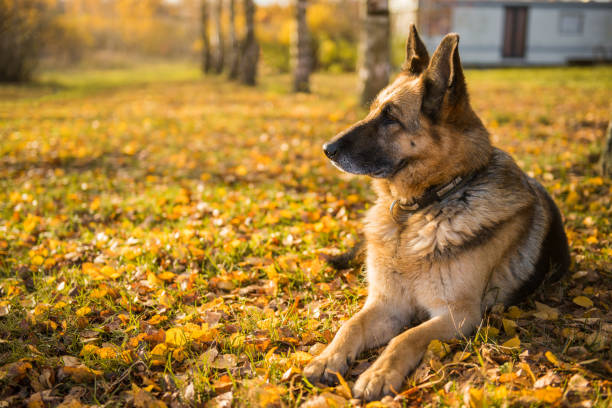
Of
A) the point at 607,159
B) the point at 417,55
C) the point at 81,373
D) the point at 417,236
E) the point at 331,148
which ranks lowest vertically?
the point at 81,373

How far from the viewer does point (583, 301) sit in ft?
10.9

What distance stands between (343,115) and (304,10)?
5983 mm

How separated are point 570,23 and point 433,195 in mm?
32038

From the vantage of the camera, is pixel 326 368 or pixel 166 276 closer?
pixel 326 368

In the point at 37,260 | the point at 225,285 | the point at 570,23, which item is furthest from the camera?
the point at 570,23

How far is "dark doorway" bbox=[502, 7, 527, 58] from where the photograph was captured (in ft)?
93.6

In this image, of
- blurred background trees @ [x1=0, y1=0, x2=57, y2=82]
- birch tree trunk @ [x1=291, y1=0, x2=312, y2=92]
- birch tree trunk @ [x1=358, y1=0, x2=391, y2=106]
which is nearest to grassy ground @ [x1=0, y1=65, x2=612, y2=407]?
birch tree trunk @ [x1=358, y1=0, x2=391, y2=106]

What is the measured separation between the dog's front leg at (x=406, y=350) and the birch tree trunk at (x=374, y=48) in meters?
8.36

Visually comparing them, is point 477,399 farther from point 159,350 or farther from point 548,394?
point 159,350

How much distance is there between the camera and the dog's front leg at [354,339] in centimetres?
262

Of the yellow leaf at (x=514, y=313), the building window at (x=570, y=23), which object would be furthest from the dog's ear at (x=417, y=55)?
the building window at (x=570, y=23)

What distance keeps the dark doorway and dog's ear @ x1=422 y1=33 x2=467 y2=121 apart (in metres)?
29.7

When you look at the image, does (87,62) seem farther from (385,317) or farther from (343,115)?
(385,317)

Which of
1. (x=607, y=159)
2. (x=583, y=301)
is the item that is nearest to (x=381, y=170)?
(x=583, y=301)
